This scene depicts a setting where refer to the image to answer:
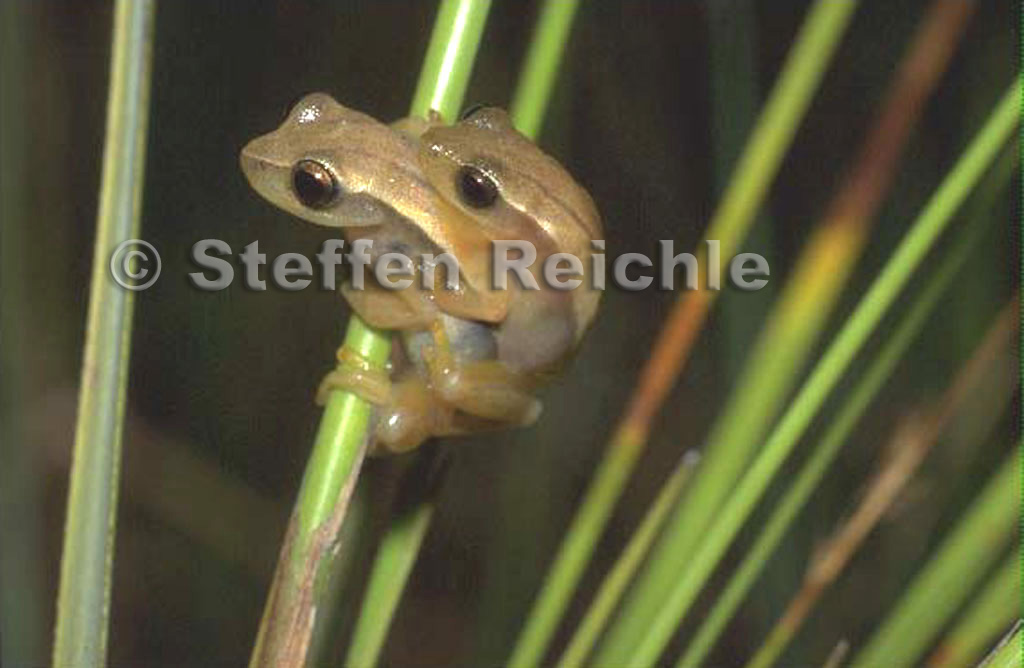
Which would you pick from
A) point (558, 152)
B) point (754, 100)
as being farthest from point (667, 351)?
point (558, 152)

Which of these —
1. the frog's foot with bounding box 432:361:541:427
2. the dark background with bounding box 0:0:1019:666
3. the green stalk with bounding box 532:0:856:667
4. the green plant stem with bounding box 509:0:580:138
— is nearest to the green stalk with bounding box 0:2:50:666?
the dark background with bounding box 0:0:1019:666

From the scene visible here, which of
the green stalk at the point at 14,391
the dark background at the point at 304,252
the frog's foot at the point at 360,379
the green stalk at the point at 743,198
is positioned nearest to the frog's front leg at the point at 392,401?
the frog's foot at the point at 360,379

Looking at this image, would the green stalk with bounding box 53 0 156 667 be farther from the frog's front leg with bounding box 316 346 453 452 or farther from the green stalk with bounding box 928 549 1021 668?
the green stalk with bounding box 928 549 1021 668

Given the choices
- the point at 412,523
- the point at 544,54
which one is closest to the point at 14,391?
the point at 412,523

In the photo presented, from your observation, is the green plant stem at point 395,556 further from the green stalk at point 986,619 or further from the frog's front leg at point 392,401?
the green stalk at point 986,619

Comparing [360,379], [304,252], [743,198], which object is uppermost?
[743,198]

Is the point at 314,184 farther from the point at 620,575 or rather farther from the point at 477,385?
the point at 620,575
